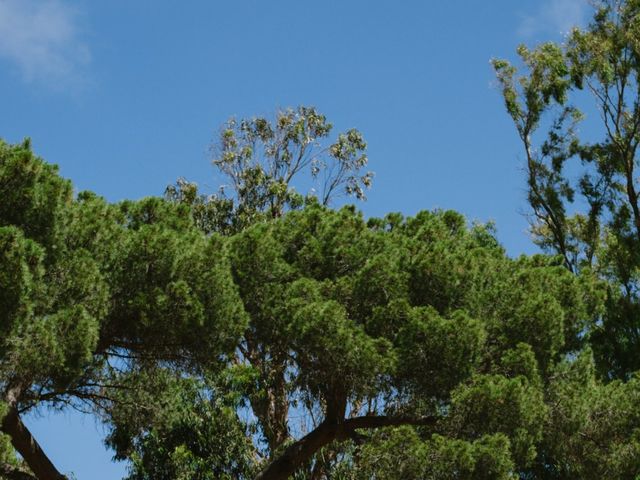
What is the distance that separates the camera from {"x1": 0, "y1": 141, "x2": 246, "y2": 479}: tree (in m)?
10.2

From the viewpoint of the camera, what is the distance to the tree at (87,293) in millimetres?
10234

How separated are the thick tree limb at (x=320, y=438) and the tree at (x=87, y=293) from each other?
172 centimetres

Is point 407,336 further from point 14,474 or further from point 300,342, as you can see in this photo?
point 14,474

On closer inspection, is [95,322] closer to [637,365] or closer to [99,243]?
[99,243]

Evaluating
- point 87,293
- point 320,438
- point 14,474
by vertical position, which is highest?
point 87,293

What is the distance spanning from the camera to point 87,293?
1091 centimetres

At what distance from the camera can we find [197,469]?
1438 cm

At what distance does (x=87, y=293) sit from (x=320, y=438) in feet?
12.8

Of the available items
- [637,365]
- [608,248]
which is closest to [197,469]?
[637,365]

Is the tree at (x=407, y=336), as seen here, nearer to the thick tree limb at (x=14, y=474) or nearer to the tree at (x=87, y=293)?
the tree at (x=87, y=293)

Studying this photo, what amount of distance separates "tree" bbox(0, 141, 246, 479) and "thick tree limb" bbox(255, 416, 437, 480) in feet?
5.64

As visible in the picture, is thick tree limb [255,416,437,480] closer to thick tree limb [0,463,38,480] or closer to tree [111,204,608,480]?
tree [111,204,608,480]

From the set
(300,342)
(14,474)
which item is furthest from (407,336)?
(14,474)

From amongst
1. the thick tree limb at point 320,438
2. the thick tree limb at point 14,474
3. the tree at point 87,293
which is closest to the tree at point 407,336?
the thick tree limb at point 320,438
